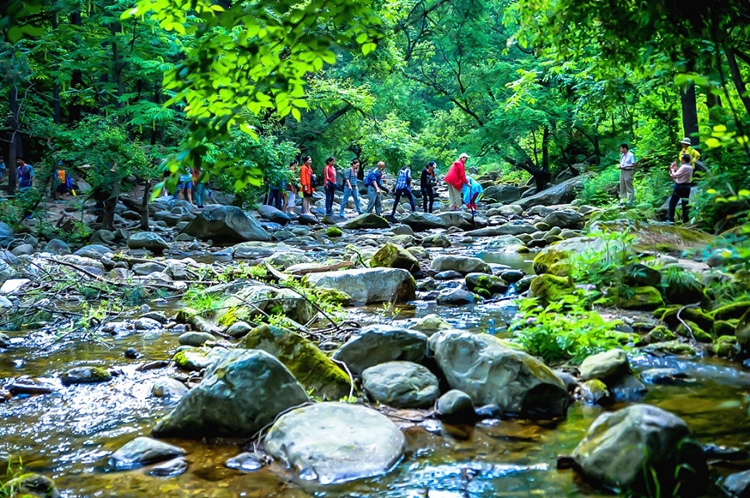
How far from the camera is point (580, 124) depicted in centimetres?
2533

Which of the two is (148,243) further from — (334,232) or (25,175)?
(25,175)

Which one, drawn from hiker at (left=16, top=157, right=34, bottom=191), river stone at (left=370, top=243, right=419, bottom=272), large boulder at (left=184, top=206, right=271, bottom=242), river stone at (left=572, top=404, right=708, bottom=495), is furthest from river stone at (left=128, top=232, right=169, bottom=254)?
river stone at (left=572, top=404, right=708, bottom=495)

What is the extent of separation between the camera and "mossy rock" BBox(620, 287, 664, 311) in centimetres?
761

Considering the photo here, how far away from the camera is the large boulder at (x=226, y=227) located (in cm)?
1673

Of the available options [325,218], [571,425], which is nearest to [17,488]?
[571,425]

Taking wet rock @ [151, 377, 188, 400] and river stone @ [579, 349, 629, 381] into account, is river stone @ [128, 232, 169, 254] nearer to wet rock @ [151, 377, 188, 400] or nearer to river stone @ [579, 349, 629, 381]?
wet rock @ [151, 377, 188, 400]

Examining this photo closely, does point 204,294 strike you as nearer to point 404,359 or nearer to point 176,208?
point 404,359

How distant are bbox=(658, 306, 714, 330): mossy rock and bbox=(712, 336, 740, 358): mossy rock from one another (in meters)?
0.61

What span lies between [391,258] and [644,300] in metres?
4.36

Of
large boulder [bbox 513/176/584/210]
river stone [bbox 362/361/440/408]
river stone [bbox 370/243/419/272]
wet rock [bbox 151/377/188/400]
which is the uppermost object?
large boulder [bbox 513/176/584/210]

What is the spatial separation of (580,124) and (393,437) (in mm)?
23715

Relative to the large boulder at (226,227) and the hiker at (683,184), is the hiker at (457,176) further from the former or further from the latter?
the hiker at (683,184)

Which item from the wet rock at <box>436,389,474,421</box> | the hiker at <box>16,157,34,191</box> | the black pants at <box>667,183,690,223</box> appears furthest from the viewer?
the hiker at <box>16,157,34,191</box>

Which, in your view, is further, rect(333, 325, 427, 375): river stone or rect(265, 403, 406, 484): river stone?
rect(333, 325, 427, 375): river stone
